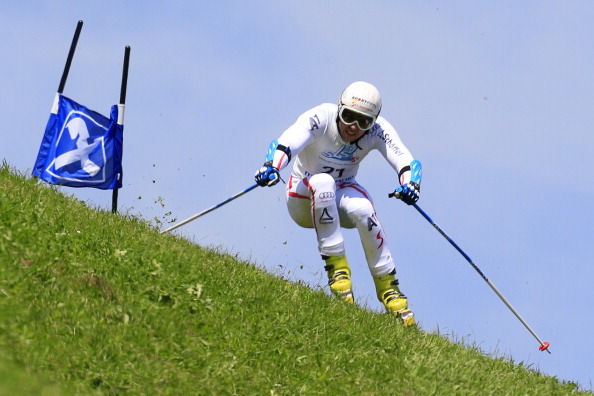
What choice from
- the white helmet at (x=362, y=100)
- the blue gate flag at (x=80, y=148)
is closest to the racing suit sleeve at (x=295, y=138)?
the white helmet at (x=362, y=100)

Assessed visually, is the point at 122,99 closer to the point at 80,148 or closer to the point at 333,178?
the point at 80,148

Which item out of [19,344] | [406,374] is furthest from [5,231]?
[406,374]

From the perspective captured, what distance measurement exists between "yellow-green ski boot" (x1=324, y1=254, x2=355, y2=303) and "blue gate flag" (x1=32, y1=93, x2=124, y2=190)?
4789 mm

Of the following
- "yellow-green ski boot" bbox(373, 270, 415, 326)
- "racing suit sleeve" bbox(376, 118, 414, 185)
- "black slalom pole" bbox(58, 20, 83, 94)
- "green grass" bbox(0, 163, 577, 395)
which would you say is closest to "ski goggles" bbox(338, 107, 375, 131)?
"racing suit sleeve" bbox(376, 118, 414, 185)

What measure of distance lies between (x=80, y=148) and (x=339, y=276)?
18.8 ft

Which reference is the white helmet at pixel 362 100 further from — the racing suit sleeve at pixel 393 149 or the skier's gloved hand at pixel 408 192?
the skier's gloved hand at pixel 408 192

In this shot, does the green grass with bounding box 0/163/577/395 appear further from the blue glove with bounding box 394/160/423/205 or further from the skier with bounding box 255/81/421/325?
Result: the blue glove with bounding box 394/160/423/205

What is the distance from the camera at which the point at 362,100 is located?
11539 mm

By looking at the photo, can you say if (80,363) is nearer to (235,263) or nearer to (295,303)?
(295,303)

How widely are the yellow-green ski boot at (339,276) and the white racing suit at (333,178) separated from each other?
4.0 inches

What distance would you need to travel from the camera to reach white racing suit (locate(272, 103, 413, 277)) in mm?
11445

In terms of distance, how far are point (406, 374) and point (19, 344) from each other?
3868mm

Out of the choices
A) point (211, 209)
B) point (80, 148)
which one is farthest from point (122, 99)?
point (211, 209)

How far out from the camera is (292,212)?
1237 centimetres
